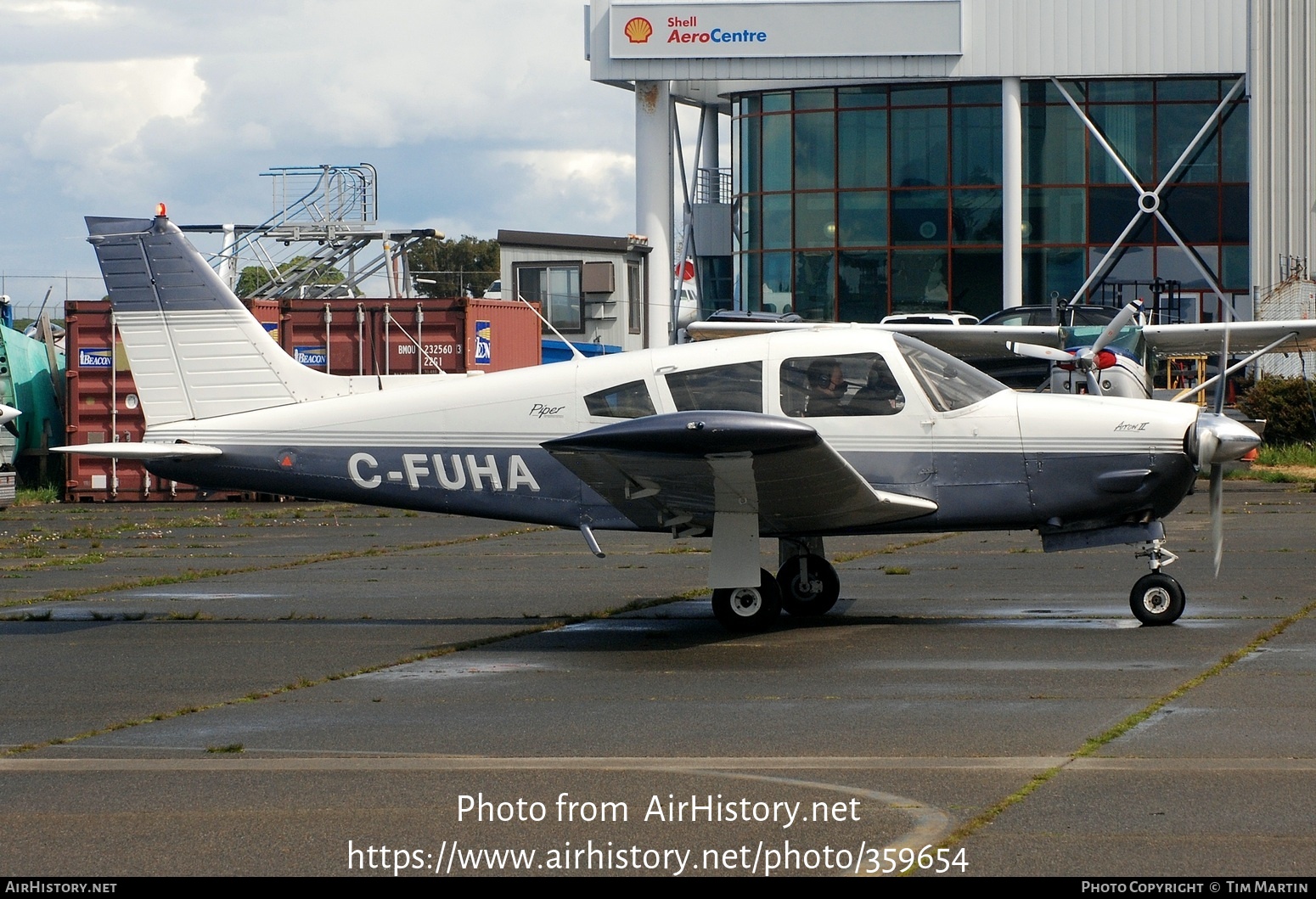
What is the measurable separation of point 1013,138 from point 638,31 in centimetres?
1029

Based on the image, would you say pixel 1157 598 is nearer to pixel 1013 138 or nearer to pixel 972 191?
pixel 1013 138

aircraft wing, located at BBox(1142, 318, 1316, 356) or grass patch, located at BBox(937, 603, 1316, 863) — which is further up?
aircraft wing, located at BBox(1142, 318, 1316, 356)

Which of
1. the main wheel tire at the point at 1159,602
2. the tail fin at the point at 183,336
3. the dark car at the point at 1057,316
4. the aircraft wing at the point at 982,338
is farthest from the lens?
the dark car at the point at 1057,316

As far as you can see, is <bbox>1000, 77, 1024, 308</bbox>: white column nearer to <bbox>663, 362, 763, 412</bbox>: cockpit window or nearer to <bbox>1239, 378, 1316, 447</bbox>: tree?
<bbox>1239, 378, 1316, 447</bbox>: tree

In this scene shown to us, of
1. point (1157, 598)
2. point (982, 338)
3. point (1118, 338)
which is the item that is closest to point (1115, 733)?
point (1157, 598)

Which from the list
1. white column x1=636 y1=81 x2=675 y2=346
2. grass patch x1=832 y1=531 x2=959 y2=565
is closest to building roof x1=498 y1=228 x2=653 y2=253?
white column x1=636 y1=81 x2=675 y2=346

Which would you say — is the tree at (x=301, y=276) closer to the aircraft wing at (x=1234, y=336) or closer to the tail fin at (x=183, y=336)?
the aircraft wing at (x=1234, y=336)

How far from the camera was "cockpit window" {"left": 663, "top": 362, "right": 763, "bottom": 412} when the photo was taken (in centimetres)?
1059

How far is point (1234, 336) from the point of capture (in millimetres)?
26875

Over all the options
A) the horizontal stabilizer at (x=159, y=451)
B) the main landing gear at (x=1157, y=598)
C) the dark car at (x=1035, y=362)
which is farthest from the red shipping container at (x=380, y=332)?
the main landing gear at (x=1157, y=598)

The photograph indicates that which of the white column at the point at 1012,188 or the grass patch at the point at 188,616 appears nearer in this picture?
the grass patch at the point at 188,616

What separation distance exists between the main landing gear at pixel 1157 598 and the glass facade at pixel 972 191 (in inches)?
1221

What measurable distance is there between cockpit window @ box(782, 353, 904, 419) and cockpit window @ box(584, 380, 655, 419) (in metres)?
0.98

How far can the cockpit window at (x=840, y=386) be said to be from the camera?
10.6 metres
